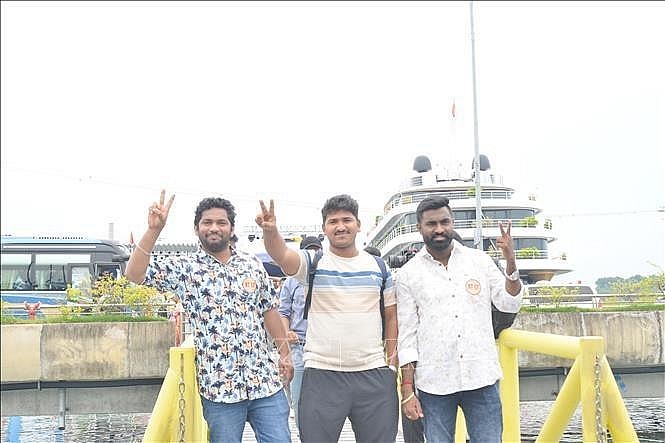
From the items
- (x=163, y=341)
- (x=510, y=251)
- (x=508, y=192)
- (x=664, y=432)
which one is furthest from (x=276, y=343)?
(x=508, y=192)

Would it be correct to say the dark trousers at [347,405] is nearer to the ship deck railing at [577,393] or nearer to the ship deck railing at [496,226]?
the ship deck railing at [577,393]

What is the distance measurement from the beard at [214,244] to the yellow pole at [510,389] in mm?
1954

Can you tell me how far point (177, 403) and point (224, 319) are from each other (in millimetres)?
537

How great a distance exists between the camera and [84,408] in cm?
984

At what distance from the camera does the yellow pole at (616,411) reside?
133 inches

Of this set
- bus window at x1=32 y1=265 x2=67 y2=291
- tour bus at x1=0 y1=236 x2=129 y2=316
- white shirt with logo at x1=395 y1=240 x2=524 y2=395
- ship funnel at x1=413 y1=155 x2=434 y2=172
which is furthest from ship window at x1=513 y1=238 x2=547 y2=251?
white shirt with logo at x1=395 y1=240 x2=524 y2=395

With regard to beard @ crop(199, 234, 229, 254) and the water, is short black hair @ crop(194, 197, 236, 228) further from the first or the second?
the water

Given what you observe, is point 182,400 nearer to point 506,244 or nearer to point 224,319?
point 224,319

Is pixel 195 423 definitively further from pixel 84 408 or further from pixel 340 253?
pixel 84 408

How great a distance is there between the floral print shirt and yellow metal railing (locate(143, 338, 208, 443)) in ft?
0.25

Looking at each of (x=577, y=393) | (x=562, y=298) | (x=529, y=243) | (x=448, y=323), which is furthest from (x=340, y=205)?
(x=529, y=243)

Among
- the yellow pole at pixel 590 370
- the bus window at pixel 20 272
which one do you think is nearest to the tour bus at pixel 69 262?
the bus window at pixel 20 272

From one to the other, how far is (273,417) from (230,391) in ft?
0.88

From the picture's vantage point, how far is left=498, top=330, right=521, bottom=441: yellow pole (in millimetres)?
4469
